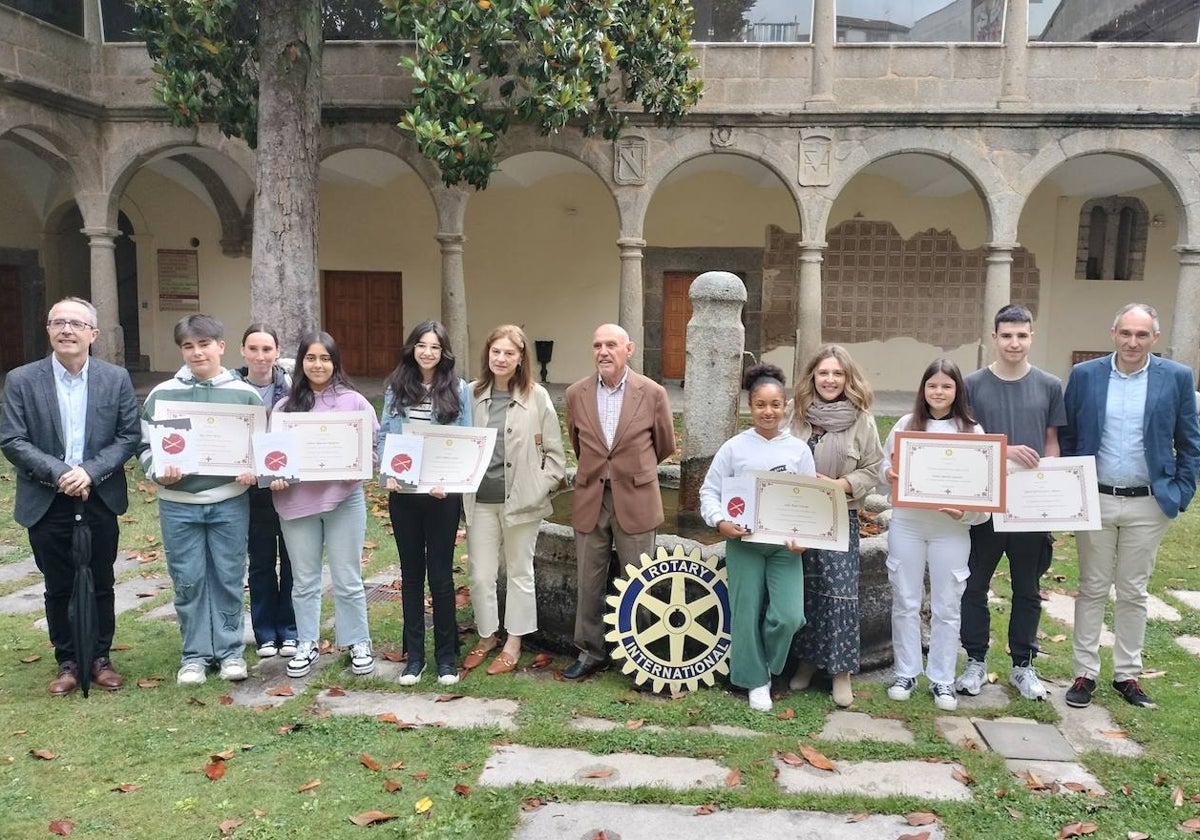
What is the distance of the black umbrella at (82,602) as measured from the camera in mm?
3867

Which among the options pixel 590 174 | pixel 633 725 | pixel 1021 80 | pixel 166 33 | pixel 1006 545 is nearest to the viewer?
pixel 633 725

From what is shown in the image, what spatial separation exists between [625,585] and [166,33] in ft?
29.0

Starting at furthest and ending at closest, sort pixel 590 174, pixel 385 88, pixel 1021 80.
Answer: pixel 590 174 → pixel 385 88 → pixel 1021 80

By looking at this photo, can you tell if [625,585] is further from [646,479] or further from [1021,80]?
[1021,80]

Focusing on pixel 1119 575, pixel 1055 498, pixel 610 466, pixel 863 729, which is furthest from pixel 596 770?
pixel 1119 575

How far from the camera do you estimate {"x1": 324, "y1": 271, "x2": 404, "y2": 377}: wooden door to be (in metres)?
16.5

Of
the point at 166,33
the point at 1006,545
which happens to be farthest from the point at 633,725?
the point at 166,33

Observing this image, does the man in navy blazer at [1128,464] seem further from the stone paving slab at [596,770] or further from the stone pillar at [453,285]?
the stone pillar at [453,285]

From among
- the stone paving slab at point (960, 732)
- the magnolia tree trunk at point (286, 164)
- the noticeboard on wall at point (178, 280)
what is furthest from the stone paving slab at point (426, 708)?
the noticeboard on wall at point (178, 280)

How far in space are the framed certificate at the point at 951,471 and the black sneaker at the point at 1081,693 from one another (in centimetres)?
110

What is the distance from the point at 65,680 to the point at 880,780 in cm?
366

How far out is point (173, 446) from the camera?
3.82 m

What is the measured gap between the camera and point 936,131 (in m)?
11.6

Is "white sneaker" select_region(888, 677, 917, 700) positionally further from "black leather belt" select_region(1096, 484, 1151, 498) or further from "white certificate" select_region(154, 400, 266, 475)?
"white certificate" select_region(154, 400, 266, 475)
